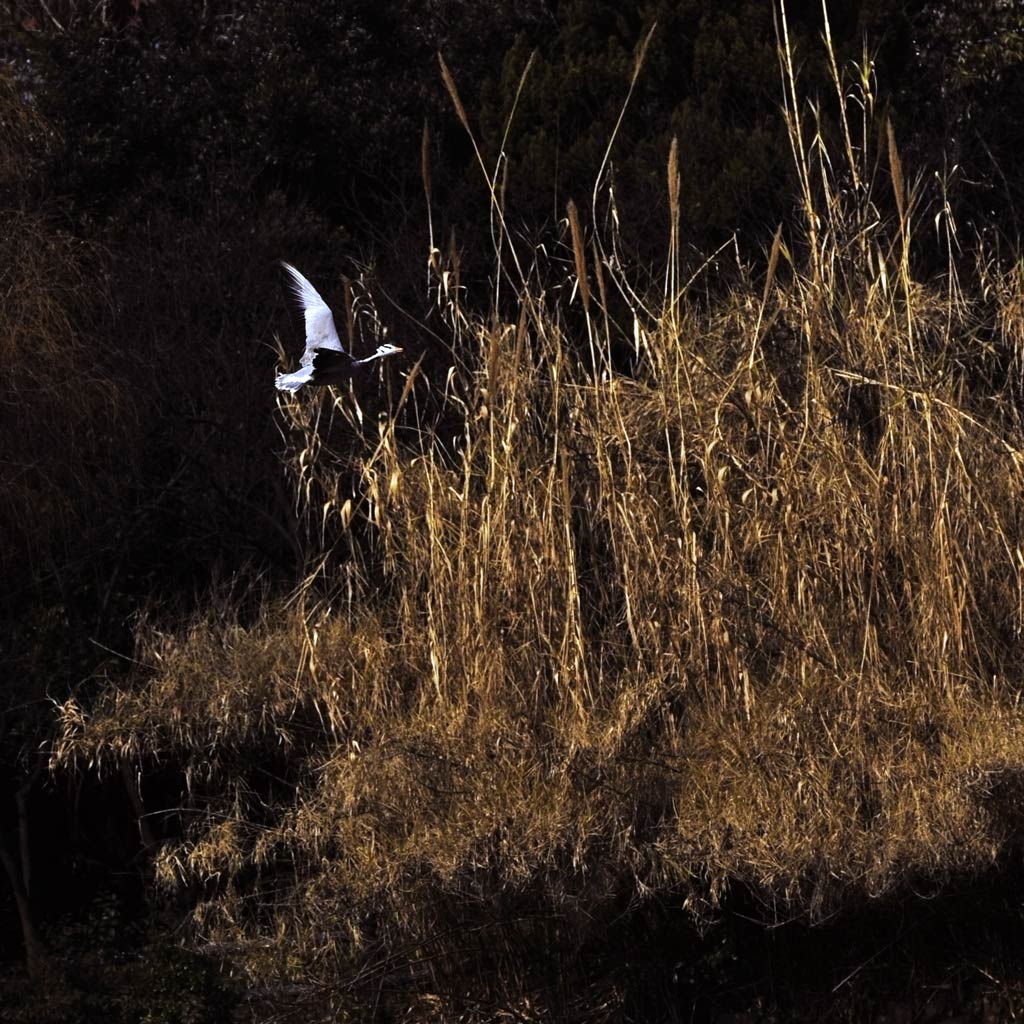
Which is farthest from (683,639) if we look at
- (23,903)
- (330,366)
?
(23,903)

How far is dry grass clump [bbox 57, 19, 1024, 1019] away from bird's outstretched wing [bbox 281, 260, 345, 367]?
298 millimetres

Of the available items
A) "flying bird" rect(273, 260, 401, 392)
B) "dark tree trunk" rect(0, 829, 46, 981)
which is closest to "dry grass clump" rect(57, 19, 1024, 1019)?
"flying bird" rect(273, 260, 401, 392)

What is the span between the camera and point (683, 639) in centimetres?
502

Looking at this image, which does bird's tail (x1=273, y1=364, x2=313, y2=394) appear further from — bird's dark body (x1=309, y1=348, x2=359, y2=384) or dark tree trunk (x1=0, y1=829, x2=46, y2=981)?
dark tree trunk (x1=0, y1=829, x2=46, y2=981)

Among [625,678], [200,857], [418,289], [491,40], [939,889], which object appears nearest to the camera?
[939,889]

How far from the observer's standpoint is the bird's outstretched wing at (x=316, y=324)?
5512 mm

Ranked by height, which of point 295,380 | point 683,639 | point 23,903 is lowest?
point 23,903

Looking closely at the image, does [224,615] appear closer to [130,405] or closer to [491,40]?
[130,405]

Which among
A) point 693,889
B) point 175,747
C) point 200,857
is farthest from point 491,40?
point 693,889

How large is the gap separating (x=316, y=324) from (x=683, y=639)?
149cm

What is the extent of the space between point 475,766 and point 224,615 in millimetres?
2152

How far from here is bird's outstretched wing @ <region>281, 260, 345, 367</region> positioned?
18.1 ft

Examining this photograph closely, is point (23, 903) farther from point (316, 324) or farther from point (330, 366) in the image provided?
point (330, 366)

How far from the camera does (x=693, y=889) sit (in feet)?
15.7
